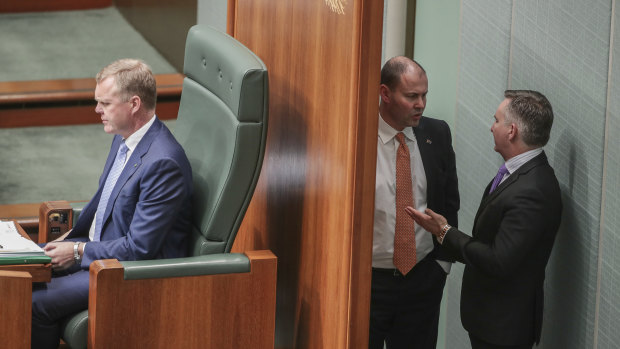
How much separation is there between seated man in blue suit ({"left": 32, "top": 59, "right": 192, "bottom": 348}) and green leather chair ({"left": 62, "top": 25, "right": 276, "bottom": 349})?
2.7 inches

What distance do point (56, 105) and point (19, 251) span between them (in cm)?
282

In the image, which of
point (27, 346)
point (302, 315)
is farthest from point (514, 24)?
point (27, 346)

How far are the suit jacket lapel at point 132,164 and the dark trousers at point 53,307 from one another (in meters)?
0.24

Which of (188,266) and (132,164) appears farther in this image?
(132,164)

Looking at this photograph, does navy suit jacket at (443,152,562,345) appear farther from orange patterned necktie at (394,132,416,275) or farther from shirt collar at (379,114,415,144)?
shirt collar at (379,114,415,144)

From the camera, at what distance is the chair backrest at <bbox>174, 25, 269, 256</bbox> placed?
2682mm

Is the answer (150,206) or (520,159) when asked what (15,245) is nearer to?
(150,206)

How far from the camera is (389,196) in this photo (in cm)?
296

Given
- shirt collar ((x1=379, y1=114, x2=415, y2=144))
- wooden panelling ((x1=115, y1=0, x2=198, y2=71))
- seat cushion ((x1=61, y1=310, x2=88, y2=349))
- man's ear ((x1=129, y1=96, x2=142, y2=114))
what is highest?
wooden panelling ((x1=115, y1=0, x2=198, y2=71))

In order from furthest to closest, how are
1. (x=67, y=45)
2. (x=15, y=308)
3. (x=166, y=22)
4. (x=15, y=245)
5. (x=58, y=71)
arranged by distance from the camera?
1. (x=67, y=45)
2. (x=166, y=22)
3. (x=58, y=71)
4. (x=15, y=245)
5. (x=15, y=308)

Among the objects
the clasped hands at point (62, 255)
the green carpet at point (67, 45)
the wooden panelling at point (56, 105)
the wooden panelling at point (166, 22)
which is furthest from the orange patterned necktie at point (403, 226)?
the green carpet at point (67, 45)

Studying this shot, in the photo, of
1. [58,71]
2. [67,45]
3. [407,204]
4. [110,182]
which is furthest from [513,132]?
[67,45]

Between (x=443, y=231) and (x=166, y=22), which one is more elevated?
(x=166, y=22)

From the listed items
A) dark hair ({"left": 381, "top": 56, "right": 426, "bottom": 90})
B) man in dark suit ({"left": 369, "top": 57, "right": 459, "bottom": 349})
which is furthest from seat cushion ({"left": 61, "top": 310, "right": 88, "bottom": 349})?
dark hair ({"left": 381, "top": 56, "right": 426, "bottom": 90})
